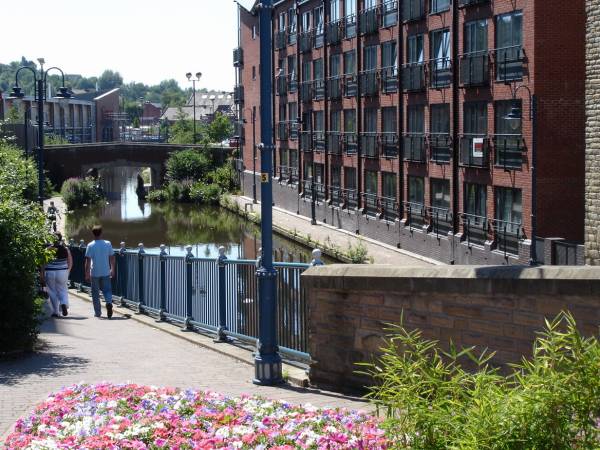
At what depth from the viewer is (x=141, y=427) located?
7.89 m

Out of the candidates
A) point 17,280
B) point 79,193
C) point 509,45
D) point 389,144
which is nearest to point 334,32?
point 389,144

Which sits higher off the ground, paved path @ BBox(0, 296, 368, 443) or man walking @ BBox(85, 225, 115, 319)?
man walking @ BBox(85, 225, 115, 319)

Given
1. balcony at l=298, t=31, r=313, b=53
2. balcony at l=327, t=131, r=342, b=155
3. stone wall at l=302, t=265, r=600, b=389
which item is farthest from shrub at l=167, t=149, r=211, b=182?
stone wall at l=302, t=265, r=600, b=389

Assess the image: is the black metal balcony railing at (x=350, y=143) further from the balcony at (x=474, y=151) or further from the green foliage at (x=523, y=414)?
the green foliage at (x=523, y=414)

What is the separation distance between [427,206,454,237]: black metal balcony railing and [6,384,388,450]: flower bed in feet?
95.6

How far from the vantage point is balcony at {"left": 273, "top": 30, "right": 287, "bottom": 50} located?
202 ft

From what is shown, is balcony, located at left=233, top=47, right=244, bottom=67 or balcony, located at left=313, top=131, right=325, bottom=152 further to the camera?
balcony, located at left=233, top=47, right=244, bottom=67

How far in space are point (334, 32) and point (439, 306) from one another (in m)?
43.4

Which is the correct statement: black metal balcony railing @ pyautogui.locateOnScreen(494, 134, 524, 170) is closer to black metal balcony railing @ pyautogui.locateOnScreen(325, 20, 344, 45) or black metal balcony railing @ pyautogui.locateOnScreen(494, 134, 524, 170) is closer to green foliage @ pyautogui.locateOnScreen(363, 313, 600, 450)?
black metal balcony railing @ pyautogui.locateOnScreen(325, 20, 344, 45)

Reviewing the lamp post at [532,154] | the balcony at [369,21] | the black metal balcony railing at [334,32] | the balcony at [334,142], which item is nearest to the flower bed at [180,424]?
the lamp post at [532,154]

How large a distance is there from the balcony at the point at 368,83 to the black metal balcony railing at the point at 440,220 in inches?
331

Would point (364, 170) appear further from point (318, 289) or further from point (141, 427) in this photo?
point (141, 427)

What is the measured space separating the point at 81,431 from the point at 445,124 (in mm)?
31608

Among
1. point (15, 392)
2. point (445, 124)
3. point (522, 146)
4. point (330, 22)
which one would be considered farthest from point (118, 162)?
point (15, 392)
